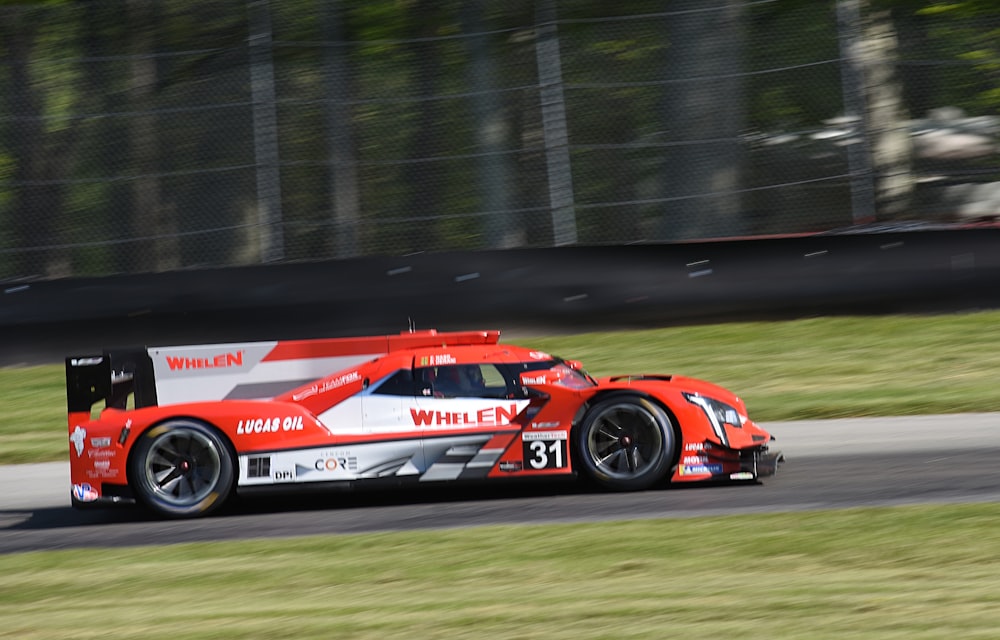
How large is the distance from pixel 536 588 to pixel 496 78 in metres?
9.62

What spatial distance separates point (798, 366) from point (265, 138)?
6.46 m

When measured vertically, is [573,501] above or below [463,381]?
below

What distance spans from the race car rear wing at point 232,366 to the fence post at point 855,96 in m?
6.57

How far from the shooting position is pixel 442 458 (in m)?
8.38

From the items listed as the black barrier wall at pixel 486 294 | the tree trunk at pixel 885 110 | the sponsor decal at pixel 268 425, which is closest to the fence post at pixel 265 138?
the black barrier wall at pixel 486 294

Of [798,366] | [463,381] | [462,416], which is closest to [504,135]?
[798,366]

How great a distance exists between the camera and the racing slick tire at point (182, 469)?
855 cm

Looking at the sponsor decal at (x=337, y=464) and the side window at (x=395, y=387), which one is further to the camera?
the side window at (x=395, y=387)

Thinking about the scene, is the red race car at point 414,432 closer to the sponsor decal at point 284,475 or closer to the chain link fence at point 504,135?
the sponsor decal at point 284,475

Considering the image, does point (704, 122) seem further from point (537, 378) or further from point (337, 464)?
point (337, 464)

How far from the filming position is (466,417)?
844 cm

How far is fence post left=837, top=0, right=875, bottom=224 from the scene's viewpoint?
14.0 metres

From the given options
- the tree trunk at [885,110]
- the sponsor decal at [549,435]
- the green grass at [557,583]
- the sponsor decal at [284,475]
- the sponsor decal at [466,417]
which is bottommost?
the green grass at [557,583]

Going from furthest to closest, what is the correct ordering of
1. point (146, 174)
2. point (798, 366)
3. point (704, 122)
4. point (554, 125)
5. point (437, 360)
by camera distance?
point (146, 174), point (554, 125), point (704, 122), point (798, 366), point (437, 360)
